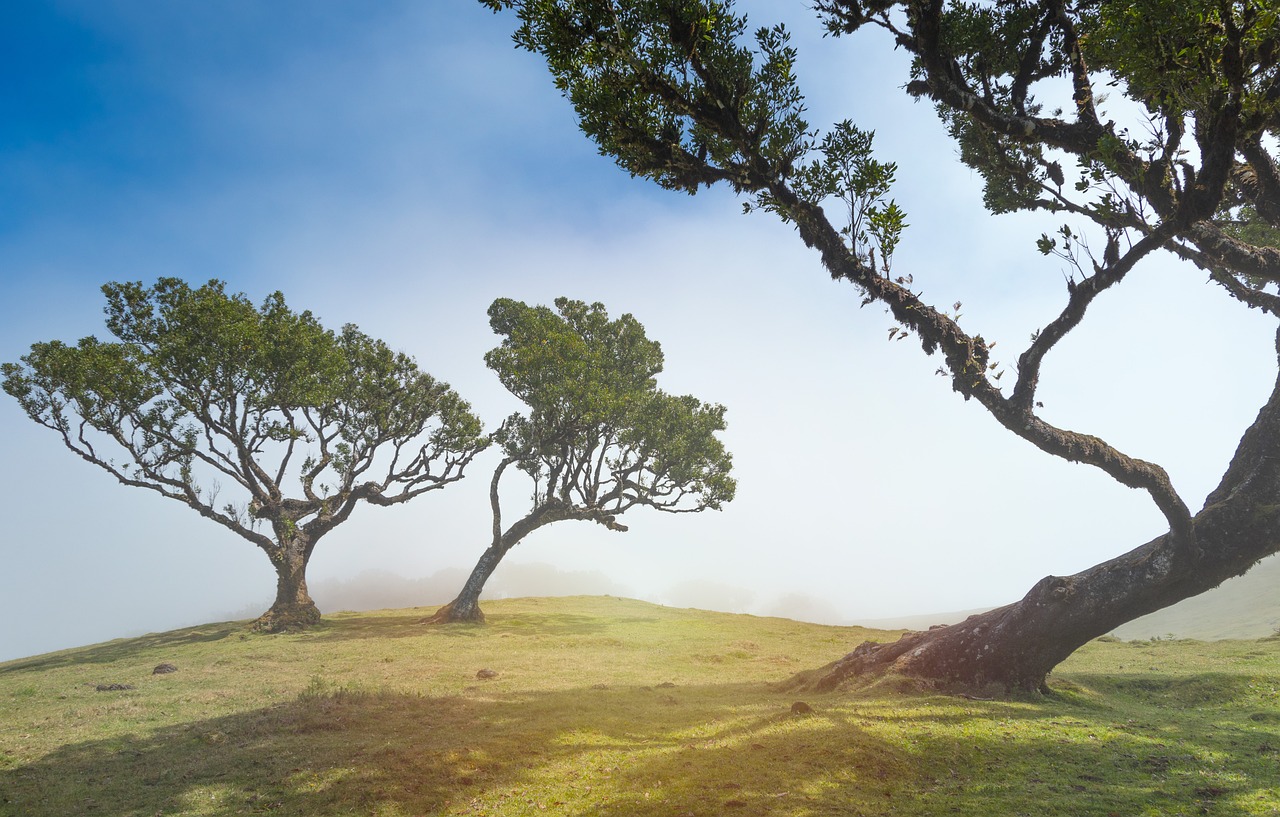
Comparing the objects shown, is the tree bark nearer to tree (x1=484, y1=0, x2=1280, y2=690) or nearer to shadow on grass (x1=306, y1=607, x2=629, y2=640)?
shadow on grass (x1=306, y1=607, x2=629, y2=640)

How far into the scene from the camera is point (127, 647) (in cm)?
2636

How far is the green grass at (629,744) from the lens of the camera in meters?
7.73

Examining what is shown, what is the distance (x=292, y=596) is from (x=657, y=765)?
27.0 meters

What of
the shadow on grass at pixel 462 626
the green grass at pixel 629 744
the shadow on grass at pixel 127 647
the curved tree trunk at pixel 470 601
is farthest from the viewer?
the curved tree trunk at pixel 470 601

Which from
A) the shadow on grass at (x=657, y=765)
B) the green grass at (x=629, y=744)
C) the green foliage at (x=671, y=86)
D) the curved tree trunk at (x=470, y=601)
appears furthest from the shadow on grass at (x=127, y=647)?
the green foliage at (x=671, y=86)

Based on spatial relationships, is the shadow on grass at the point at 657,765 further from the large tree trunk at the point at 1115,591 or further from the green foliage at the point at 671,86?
the green foliage at the point at 671,86

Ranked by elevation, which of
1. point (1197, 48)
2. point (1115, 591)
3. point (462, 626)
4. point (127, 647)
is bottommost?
point (127, 647)

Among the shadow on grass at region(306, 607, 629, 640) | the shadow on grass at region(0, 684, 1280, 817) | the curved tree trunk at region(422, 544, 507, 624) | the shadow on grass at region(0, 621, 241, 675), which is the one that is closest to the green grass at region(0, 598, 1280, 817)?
the shadow on grass at region(0, 684, 1280, 817)

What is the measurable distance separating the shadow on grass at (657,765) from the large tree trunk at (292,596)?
19.1 meters

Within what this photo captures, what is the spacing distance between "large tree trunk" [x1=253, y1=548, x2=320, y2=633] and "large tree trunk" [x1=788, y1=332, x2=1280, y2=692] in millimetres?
26354

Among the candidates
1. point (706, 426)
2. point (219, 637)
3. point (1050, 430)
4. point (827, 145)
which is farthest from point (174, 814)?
point (706, 426)

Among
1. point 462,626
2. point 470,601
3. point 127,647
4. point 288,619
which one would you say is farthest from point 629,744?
point 127,647

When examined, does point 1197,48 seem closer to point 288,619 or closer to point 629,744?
point 629,744

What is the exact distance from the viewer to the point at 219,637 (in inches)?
1069
